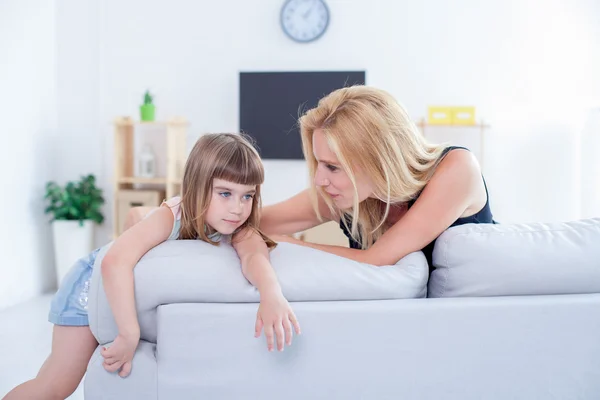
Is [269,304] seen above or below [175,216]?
below

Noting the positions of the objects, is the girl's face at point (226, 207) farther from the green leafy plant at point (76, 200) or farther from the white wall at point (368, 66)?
the white wall at point (368, 66)

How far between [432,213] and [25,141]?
3.60 metres

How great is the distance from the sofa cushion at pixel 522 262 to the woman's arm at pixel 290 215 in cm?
68

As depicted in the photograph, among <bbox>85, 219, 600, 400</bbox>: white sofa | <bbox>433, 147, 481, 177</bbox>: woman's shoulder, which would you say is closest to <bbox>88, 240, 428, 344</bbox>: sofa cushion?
<bbox>85, 219, 600, 400</bbox>: white sofa

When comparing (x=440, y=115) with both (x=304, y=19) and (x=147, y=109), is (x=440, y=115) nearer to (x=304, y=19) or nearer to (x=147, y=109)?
(x=304, y=19)

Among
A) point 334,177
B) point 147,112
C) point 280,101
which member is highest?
point 280,101

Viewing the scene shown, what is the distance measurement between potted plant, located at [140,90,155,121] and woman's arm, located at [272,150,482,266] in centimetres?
339

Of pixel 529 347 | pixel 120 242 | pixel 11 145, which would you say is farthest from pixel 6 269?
pixel 529 347

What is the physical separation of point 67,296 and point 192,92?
3658mm

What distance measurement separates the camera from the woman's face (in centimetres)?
154

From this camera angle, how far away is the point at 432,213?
1.45 metres

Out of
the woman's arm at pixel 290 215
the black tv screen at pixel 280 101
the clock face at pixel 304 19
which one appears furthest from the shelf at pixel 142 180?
the woman's arm at pixel 290 215

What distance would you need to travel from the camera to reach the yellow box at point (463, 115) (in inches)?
179

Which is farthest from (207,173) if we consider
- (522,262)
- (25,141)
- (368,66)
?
(368,66)
